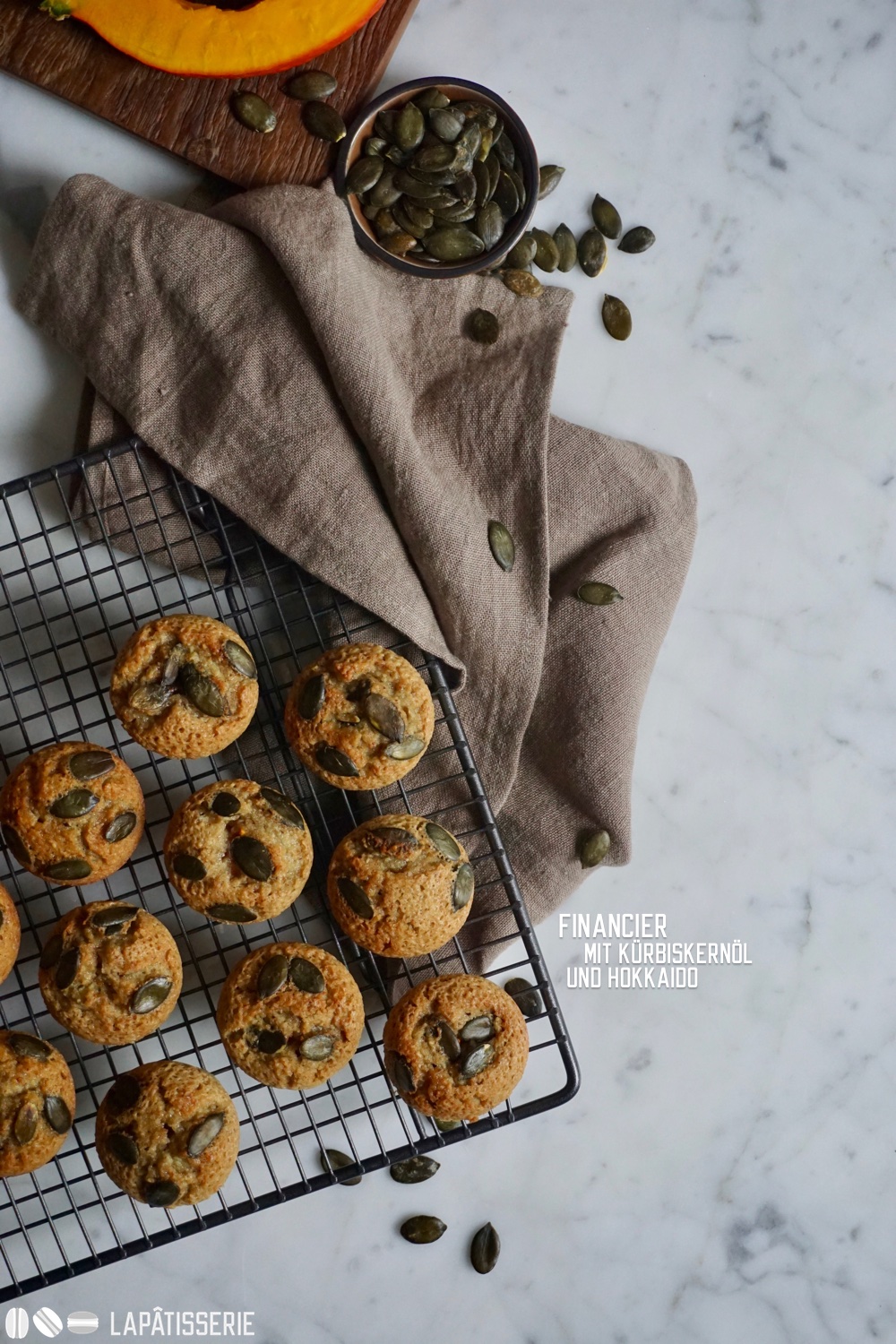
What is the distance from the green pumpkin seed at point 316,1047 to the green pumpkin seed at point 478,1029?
0.90 feet

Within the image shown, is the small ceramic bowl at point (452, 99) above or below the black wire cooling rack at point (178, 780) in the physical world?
above

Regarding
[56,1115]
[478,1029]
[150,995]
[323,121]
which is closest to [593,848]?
[478,1029]

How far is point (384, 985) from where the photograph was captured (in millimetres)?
2477

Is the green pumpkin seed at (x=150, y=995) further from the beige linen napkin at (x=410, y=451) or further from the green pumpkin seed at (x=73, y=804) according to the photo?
the beige linen napkin at (x=410, y=451)

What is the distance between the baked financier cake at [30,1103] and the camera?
2.15 meters

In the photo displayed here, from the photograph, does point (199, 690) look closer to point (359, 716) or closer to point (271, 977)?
point (359, 716)

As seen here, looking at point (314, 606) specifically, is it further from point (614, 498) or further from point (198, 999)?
point (198, 999)

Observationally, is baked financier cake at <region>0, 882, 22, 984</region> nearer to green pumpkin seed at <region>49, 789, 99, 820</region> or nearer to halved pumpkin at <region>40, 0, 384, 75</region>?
green pumpkin seed at <region>49, 789, 99, 820</region>

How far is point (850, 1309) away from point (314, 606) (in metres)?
2.28

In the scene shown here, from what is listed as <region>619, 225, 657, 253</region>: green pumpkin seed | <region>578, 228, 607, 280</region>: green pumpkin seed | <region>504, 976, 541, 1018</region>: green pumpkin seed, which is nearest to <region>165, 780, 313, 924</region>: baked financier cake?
<region>504, 976, 541, 1018</region>: green pumpkin seed

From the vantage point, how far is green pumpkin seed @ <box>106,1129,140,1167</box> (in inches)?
86.0

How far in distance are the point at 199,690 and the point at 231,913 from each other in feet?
1.51

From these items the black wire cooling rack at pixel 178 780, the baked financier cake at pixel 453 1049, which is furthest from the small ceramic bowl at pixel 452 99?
the baked financier cake at pixel 453 1049

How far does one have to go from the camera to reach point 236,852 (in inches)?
87.1
